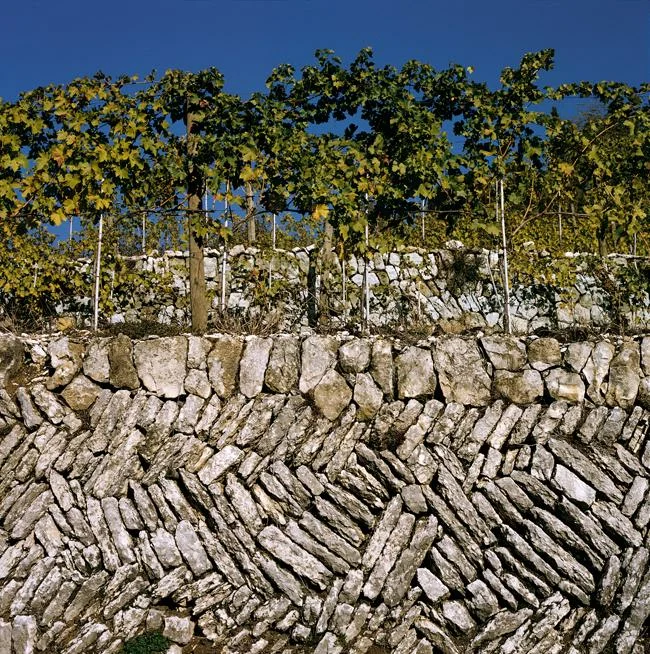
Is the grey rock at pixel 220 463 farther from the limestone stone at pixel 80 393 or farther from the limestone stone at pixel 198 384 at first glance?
the limestone stone at pixel 80 393

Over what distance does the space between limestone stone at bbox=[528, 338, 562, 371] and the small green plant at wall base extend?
4252mm

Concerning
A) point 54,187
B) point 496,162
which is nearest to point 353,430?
A: point 496,162

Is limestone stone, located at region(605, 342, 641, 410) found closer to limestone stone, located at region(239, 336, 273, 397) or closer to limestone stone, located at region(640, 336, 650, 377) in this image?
limestone stone, located at region(640, 336, 650, 377)

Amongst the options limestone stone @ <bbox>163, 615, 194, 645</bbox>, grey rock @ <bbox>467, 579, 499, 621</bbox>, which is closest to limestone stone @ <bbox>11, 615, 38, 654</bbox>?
limestone stone @ <bbox>163, 615, 194, 645</bbox>

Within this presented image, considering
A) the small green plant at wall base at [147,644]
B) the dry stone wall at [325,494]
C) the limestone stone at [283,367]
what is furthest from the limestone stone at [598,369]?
the small green plant at wall base at [147,644]

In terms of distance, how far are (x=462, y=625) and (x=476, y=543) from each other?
2.24ft

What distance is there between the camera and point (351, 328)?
25.0 ft

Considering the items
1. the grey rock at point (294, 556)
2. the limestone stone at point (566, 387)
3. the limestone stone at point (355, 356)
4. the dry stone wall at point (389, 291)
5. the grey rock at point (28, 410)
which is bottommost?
the grey rock at point (294, 556)

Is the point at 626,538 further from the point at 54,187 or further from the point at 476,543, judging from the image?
the point at 54,187

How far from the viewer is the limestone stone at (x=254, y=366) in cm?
638

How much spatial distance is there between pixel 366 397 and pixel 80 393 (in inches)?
114

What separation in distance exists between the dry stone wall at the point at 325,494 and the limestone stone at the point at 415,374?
0.02m

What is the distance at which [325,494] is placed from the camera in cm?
589

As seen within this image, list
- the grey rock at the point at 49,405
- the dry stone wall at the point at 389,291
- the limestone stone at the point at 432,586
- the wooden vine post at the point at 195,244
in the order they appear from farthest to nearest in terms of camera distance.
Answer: the dry stone wall at the point at 389,291
the wooden vine post at the point at 195,244
the grey rock at the point at 49,405
the limestone stone at the point at 432,586
